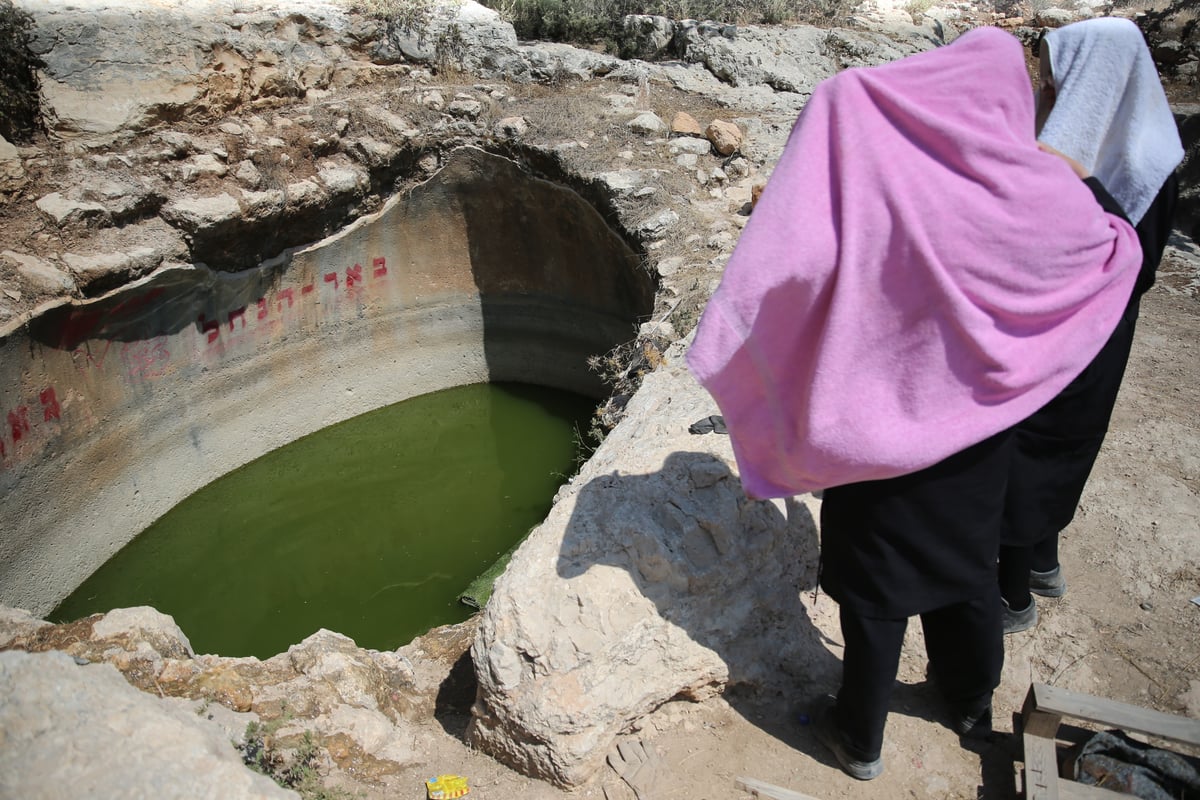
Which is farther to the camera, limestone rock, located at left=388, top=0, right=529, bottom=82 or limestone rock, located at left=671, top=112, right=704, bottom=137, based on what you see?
limestone rock, located at left=388, top=0, right=529, bottom=82

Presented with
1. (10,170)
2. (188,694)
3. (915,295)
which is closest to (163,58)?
(10,170)

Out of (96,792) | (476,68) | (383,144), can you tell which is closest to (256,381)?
(383,144)

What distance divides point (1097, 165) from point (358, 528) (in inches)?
202

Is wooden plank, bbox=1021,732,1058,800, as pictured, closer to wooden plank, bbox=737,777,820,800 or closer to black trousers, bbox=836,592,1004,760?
black trousers, bbox=836,592,1004,760

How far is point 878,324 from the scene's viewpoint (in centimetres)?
161

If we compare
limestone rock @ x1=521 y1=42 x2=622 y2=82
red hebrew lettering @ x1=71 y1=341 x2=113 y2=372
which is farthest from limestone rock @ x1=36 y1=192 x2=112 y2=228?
limestone rock @ x1=521 y1=42 x2=622 y2=82

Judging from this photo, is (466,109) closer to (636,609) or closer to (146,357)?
(146,357)

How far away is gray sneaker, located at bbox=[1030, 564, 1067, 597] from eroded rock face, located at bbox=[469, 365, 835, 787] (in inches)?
26.6

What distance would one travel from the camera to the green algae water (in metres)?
5.21

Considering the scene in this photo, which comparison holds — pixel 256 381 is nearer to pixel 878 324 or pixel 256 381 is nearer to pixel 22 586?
pixel 22 586

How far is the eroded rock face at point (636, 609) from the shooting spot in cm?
209

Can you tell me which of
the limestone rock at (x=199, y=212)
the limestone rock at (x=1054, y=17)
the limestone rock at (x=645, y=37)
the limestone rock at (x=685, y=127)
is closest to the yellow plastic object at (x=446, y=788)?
the limestone rock at (x=199, y=212)

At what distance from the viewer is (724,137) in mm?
5859

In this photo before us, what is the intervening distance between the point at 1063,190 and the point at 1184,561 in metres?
1.79
